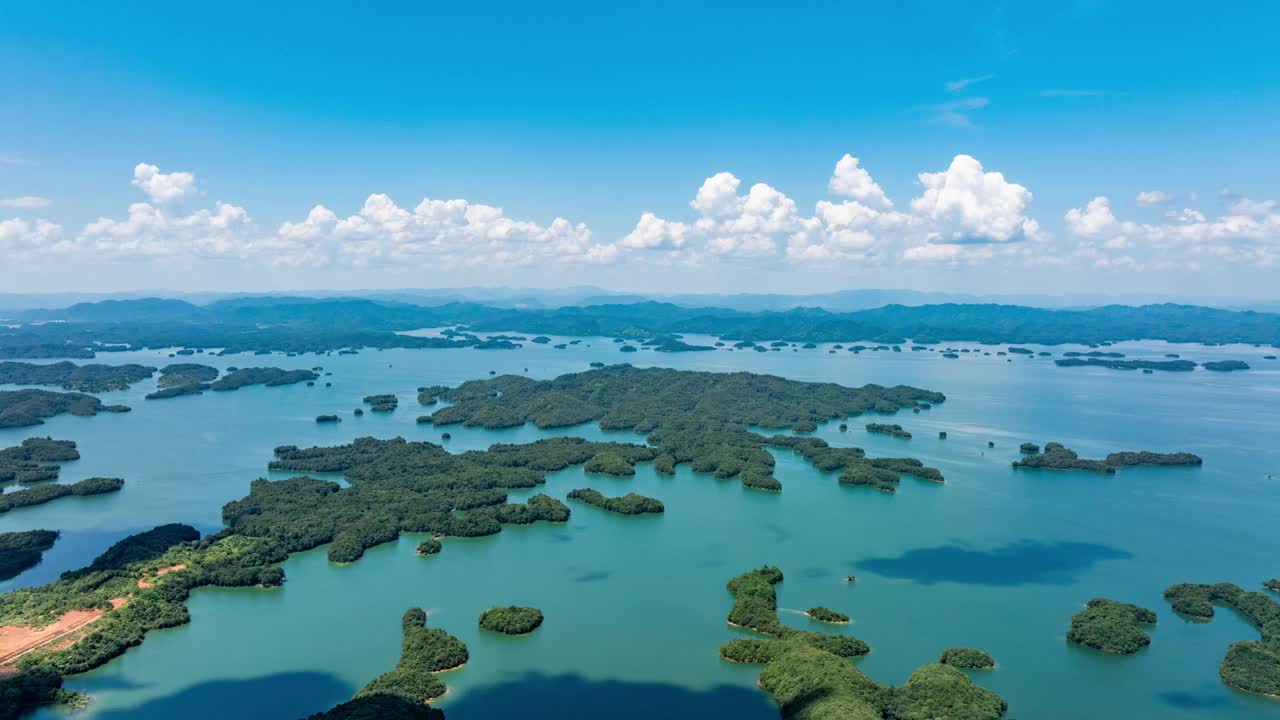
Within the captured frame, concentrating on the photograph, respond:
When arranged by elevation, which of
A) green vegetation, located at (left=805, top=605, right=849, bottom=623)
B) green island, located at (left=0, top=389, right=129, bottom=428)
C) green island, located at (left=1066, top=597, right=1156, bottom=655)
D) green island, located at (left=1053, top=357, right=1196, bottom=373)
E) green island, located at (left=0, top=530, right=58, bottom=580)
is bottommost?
green island, located at (left=0, top=530, right=58, bottom=580)

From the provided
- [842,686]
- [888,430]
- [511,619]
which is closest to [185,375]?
[888,430]

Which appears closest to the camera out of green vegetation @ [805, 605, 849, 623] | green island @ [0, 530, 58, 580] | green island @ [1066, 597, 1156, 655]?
green island @ [1066, 597, 1156, 655]

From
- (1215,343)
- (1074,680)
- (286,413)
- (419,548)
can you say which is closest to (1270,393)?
(1215,343)

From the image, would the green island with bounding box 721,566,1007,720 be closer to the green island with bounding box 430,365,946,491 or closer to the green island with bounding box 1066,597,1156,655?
the green island with bounding box 1066,597,1156,655

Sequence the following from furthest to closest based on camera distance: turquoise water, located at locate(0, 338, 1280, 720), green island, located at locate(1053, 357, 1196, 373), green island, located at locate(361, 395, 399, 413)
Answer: green island, located at locate(1053, 357, 1196, 373) < green island, located at locate(361, 395, 399, 413) < turquoise water, located at locate(0, 338, 1280, 720)

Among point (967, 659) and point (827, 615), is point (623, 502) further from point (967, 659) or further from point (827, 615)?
point (967, 659)

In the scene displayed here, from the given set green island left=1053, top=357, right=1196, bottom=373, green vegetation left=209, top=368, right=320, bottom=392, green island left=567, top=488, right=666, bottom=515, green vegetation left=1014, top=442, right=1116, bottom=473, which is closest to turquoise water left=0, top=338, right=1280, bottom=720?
green island left=567, top=488, right=666, bottom=515
